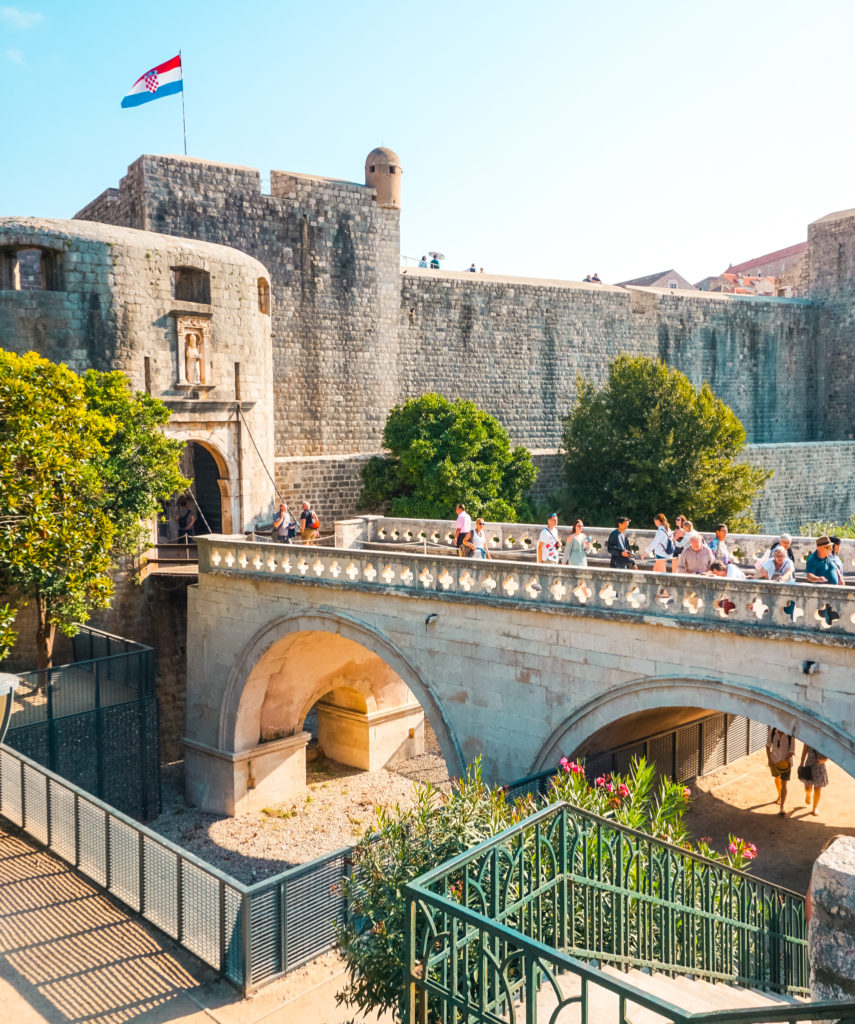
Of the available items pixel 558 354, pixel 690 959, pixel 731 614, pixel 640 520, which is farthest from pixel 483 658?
pixel 558 354

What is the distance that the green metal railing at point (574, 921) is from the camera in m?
4.48

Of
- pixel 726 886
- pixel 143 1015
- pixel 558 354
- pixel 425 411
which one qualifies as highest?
pixel 558 354

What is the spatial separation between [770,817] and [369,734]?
931 cm

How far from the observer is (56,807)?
10.9 metres

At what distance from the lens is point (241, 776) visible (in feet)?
61.4

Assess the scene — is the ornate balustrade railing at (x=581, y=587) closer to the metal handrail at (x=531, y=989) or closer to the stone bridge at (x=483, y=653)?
the stone bridge at (x=483, y=653)

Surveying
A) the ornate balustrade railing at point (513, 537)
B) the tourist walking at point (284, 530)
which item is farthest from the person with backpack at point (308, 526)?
the ornate balustrade railing at point (513, 537)

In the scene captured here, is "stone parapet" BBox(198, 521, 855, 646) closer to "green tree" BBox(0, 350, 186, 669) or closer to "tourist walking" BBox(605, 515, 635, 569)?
"tourist walking" BBox(605, 515, 635, 569)

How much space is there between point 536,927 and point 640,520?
22.3 m

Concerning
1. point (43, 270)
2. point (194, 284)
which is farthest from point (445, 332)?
point (43, 270)

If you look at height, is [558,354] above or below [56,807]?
above

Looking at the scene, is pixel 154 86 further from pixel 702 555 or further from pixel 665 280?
pixel 665 280

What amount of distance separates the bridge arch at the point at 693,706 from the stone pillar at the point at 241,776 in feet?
25.4

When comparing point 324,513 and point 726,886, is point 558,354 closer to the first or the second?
point 324,513
